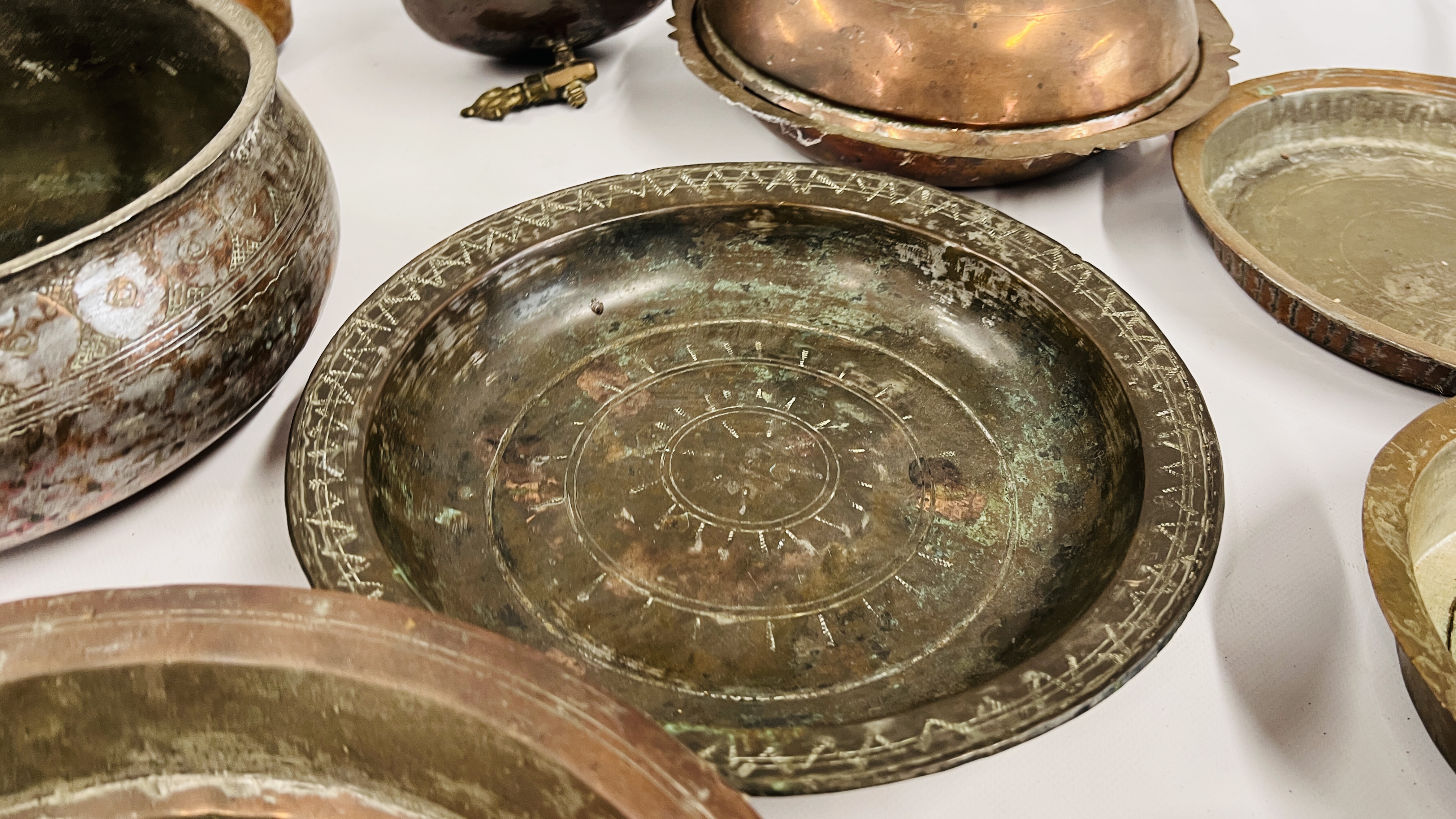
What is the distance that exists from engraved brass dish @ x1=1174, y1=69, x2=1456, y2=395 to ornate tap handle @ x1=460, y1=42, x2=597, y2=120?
0.99 m

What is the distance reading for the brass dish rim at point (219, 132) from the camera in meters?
0.81

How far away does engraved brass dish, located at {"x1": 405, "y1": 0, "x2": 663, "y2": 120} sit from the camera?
1.64 meters

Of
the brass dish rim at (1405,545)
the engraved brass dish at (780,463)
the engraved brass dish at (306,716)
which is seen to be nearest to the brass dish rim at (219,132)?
the engraved brass dish at (780,463)

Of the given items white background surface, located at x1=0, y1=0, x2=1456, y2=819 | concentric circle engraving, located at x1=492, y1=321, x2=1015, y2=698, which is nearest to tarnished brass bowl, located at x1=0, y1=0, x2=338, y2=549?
white background surface, located at x1=0, y1=0, x2=1456, y2=819

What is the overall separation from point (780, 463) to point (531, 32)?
0.99 m

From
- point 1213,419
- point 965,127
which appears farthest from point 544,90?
point 1213,419

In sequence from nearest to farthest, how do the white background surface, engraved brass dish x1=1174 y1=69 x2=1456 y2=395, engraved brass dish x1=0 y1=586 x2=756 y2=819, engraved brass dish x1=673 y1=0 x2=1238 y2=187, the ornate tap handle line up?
1. engraved brass dish x1=0 y1=586 x2=756 y2=819
2. the white background surface
3. engraved brass dish x1=1174 y1=69 x2=1456 y2=395
4. engraved brass dish x1=673 y1=0 x2=1238 y2=187
5. the ornate tap handle

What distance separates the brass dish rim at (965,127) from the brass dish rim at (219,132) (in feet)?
2.14

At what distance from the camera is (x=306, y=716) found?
627 millimetres

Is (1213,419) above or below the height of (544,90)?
below

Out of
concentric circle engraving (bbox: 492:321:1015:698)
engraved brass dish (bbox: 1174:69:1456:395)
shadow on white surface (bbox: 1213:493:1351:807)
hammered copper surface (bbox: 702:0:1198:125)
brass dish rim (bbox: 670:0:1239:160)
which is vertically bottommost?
shadow on white surface (bbox: 1213:493:1351:807)

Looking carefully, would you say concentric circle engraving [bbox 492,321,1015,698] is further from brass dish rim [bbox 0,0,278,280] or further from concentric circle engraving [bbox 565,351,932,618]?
brass dish rim [bbox 0,0,278,280]

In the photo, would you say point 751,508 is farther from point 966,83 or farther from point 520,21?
point 520,21

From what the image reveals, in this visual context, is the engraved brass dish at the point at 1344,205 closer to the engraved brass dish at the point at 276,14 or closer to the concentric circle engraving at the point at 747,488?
the concentric circle engraving at the point at 747,488
